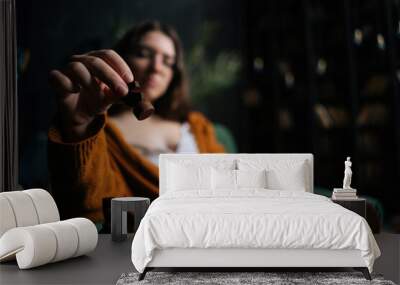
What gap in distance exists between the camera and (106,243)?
6086 mm

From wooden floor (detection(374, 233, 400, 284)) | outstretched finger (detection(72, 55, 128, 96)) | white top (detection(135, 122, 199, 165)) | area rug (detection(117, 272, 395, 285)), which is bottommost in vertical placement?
wooden floor (detection(374, 233, 400, 284))

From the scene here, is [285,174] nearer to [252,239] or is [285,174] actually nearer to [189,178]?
[189,178]

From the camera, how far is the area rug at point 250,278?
14.2 feet

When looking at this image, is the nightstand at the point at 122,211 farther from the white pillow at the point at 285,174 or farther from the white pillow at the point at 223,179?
the white pillow at the point at 285,174

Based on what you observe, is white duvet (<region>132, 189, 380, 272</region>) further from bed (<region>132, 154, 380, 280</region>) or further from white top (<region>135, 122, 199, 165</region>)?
white top (<region>135, 122, 199, 165</region>)

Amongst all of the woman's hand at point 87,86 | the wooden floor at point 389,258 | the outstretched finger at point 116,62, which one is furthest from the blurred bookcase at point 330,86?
the woman's hand at point 87,86

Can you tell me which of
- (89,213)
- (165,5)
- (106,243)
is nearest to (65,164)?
(89,213)

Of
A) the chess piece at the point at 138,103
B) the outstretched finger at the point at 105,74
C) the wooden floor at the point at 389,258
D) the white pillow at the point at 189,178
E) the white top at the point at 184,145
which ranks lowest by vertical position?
the wooden floor at the point at 389,258

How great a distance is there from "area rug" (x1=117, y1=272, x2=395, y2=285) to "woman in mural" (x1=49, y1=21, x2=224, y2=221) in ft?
8.55

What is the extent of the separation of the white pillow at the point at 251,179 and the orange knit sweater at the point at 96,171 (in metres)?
1.37

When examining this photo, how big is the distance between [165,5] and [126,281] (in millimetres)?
3787

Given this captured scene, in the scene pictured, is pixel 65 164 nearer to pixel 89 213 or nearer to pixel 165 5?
pixel 89 213

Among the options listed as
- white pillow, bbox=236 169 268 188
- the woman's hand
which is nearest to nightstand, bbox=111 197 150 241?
white pillow, bbox=236 169 268 188

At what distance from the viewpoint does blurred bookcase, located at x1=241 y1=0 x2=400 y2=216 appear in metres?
6.80
